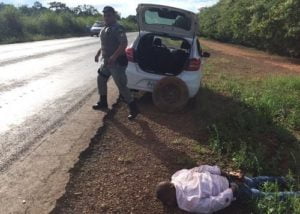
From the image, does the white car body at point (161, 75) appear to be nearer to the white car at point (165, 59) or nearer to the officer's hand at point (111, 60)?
the white car at point (165, 59)

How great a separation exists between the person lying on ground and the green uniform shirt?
3563 mm

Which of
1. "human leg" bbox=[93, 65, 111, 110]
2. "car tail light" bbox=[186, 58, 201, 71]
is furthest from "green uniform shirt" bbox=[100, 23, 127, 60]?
"car tail light" bbox=[186, 58, 201, 71]

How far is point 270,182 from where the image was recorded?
483 centimetres

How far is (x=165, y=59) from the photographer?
904cm

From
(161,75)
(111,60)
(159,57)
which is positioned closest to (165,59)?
(159,57)

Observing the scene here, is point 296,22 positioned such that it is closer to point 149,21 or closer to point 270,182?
point 149,21

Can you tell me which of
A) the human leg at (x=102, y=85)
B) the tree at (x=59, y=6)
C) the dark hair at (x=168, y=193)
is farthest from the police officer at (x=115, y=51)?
the tree at (x=59, y=6)

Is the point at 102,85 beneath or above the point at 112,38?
beneath

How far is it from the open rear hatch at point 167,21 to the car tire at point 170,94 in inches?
44.6

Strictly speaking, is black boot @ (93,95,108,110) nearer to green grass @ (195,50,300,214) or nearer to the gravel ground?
the gravel ground

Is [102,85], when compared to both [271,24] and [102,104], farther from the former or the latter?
[271,24]

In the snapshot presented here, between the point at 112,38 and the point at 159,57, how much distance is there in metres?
1.51

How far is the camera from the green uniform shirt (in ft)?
25.2

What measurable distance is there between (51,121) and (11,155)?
5.86 ft
